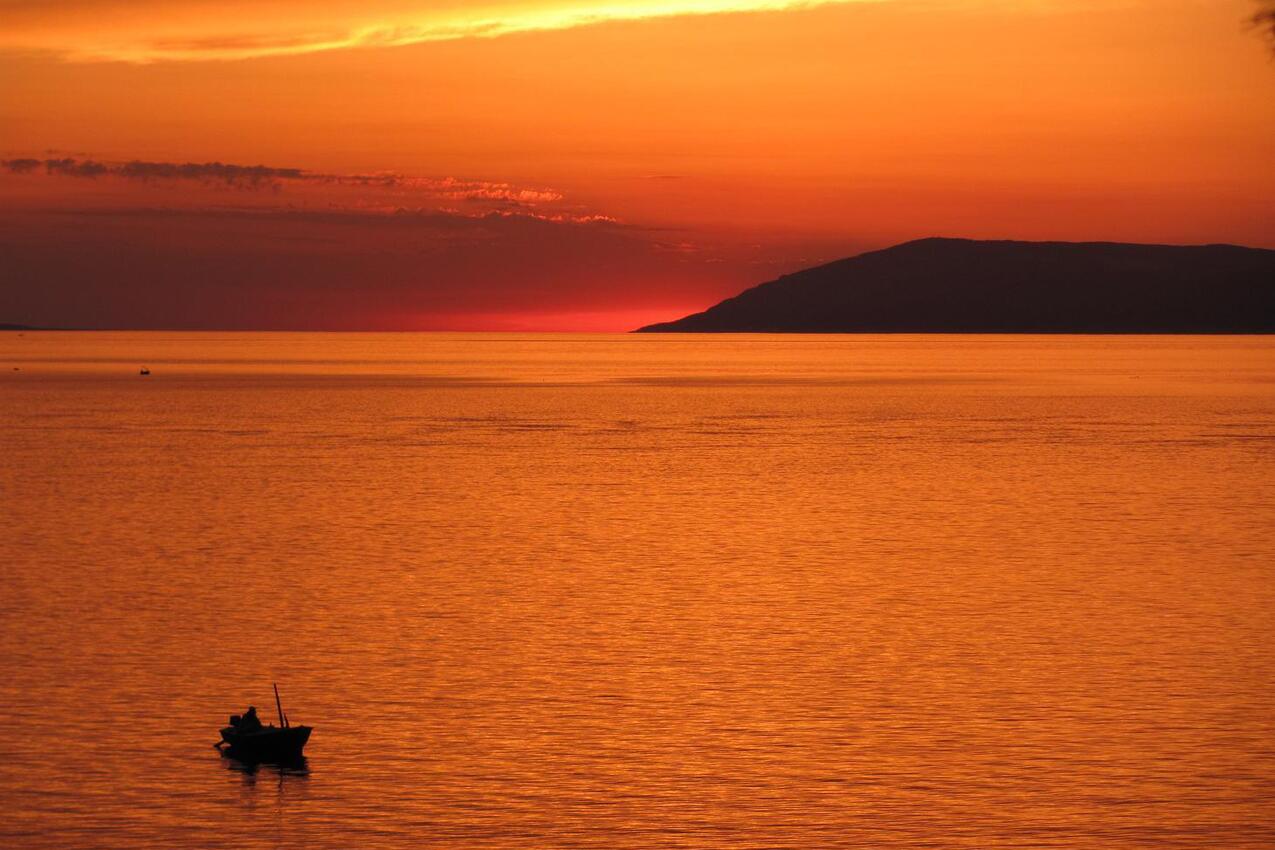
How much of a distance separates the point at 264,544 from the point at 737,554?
53.6 feet

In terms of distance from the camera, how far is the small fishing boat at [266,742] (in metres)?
27.7

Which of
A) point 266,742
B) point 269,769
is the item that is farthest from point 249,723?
point 269,769

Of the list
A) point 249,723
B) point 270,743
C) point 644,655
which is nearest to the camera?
point 270,743

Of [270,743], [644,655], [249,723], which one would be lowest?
[644,655]

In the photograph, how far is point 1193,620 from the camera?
41.3 metres

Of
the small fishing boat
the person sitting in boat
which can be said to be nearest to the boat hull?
the small fishing boat

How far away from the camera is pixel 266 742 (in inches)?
1090

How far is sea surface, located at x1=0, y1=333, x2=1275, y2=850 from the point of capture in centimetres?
2566

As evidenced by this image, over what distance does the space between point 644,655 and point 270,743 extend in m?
11.2

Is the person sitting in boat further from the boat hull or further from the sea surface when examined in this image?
the sea surface

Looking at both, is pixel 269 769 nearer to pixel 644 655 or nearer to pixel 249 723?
pixel 249 723

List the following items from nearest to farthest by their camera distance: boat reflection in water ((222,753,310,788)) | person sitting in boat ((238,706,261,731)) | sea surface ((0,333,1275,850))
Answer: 1. sea surface ((0,333,1275,850))
2. boat reflection in water ((222,753,310,788))
3. person sitting in boat ((238,706,261,731))

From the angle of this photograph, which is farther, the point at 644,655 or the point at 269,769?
the point at 644,655

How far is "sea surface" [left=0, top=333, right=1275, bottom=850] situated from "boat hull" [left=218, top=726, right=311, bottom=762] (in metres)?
0.38
